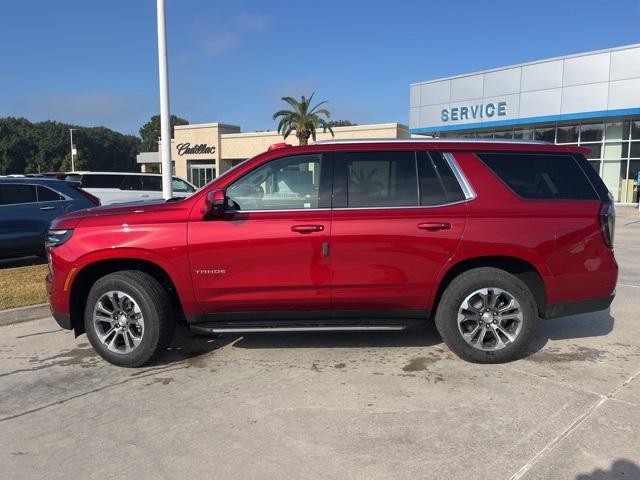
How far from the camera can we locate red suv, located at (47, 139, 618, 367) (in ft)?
14.7

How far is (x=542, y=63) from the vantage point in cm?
2570

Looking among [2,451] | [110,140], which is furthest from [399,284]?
[110,140]

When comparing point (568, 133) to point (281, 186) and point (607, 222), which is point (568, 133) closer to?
point (607, 222)

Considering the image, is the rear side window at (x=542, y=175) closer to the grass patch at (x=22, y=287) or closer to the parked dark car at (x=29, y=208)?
the grass patch at (x=22, y=287)

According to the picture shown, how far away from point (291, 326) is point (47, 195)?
691 cm

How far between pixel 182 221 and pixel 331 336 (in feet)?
6.52

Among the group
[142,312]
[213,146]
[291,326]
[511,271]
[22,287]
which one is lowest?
[22,287]

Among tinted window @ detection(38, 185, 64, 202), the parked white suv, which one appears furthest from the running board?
the parked white suv

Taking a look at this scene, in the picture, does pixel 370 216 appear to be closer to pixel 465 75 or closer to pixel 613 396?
pixel 613 396

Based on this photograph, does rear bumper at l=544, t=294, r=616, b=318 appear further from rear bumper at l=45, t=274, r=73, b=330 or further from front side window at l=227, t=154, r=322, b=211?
rear bumper at l=45, t=274, r=73, b=330

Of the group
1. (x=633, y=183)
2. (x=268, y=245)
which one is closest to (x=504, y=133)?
(x=633, y=183)

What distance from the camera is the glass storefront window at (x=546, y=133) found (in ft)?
89.5

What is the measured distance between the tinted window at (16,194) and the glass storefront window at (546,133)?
24409 millimetres

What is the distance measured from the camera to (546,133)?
27.6 metres
